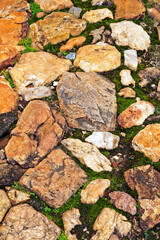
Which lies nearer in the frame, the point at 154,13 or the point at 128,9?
the point at 128,9

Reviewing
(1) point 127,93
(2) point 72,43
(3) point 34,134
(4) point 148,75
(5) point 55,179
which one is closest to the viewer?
(5) point 55,179

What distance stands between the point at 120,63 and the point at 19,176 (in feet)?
19.3

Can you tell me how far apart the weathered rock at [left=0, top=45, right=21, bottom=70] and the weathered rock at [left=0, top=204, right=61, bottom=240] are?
5.32 meters

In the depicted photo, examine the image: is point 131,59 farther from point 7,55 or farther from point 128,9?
point 7,55

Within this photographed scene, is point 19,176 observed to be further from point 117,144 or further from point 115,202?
point 117,144

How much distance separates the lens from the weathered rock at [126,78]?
29.0ft

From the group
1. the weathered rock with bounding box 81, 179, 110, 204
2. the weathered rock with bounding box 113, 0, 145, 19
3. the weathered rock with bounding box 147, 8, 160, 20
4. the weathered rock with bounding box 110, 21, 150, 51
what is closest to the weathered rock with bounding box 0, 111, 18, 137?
the weathered rock with bounding box 81, 179, 110, 204

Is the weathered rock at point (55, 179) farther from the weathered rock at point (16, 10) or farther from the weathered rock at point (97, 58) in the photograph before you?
the weathered rock at point (16, 10)

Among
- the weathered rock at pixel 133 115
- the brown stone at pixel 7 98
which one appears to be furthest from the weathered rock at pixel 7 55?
the weathered rock at pixel 133 115

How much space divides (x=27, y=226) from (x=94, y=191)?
1.80 meters

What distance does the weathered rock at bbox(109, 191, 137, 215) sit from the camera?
5797 millimetres

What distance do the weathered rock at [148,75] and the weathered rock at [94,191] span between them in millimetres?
4576

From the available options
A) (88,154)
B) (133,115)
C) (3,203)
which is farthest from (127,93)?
(3,203)

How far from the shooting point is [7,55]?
860 centimetres
